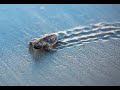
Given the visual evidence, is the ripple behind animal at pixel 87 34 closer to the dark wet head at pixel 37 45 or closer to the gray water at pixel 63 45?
the gray water at pixel 63 45

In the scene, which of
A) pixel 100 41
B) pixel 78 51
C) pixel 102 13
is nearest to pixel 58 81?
pixel 78 51

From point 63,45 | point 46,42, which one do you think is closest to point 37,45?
point 46,42

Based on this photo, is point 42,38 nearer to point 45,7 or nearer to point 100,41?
point 100,41

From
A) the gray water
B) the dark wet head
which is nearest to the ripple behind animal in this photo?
the gray water

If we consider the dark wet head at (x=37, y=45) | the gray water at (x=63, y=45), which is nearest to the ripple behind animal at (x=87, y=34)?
the gray water at (x=63, y=45)

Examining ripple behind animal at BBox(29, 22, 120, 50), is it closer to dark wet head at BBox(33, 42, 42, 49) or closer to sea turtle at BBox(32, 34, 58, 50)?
sea turtle at BBox(32, 34, 58, 50)

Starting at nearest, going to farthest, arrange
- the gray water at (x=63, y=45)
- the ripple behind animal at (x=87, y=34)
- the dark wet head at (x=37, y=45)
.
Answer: the gray water at (x=63, y=45) < the dark wet head at (x=37, y=45) < the ripple behind animal at (x=87, y=34)
